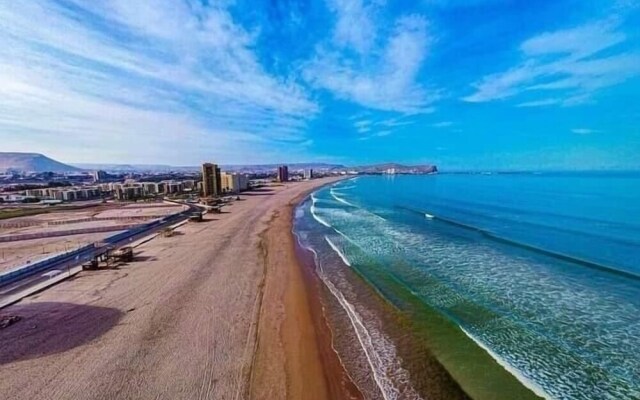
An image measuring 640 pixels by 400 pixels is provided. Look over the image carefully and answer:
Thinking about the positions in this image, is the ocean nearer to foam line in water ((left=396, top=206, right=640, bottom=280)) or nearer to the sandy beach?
foam line in water ((left=396, top=206, right=640, bottom=280))

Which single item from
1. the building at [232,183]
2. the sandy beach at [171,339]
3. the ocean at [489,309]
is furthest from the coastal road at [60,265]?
the building at [232,183]

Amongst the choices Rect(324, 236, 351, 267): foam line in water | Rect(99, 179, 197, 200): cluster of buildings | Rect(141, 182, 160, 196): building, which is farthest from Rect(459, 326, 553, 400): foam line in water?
Rect(141, 182, 160, 196): building

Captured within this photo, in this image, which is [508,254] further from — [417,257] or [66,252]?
[66,252]

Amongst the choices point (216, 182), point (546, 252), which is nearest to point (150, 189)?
point (216, 182)

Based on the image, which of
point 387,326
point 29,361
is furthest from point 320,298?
point 29,361

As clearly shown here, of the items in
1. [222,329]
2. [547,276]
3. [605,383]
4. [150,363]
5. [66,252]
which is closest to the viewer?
[605,383]

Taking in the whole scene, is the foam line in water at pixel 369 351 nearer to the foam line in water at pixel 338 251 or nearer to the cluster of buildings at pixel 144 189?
the foam line in water at pixel 338 251
